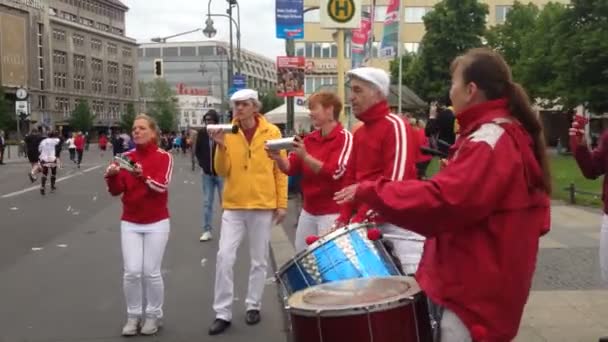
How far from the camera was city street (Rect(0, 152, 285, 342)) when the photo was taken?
20.7 feet

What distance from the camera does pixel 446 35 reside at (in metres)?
49.8

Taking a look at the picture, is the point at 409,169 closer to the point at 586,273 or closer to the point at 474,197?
the point at 474,197

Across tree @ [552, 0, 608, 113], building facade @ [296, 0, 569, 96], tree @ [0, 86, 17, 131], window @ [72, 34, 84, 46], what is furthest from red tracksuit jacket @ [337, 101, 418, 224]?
window @ [72, 34, 84, 46]

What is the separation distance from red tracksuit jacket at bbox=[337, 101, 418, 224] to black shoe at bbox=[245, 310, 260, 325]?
224 centimetres

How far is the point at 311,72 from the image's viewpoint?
7856cm

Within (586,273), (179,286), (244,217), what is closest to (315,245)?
(244,217)

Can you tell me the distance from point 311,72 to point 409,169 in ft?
246

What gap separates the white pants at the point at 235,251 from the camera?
607 centimetres

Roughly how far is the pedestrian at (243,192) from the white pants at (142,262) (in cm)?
51

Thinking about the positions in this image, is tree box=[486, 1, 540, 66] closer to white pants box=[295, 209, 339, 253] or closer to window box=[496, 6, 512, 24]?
window box=[496, 6, 512, 24]

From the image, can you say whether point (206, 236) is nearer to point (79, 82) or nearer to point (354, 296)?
point (354, 296)

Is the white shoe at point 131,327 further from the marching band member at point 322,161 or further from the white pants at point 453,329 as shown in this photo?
the white pants at point 453,329

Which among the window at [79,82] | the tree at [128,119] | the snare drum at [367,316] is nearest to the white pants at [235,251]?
the snare drum at [367,316]

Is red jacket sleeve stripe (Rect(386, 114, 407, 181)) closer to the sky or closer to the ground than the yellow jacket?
closer to the sky
